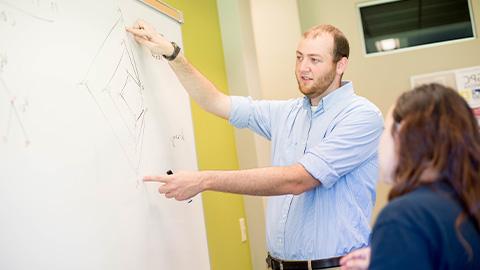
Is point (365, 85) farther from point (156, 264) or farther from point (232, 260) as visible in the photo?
point (156, 264)

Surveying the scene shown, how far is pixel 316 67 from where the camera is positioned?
77.1 inches

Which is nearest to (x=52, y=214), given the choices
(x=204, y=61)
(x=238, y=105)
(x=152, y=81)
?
(x=152, y=81)

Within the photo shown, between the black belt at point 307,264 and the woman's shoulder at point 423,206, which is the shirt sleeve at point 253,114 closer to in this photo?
the black belt at point 307,264

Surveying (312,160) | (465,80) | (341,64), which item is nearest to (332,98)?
(341,64)

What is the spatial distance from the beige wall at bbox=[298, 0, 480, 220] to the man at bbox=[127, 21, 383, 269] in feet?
4.47

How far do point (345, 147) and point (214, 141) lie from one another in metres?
0.95

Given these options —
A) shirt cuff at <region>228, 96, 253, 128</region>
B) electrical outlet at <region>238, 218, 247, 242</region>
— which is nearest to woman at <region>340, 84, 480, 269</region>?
shirt cuff at <region>228, 96, 253, 128</region>

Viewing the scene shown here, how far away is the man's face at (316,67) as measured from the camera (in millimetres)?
1940

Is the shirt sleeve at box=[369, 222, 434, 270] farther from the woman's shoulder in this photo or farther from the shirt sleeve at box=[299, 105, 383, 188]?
the shirt sleeve at box=[299, 105, 383, 188]

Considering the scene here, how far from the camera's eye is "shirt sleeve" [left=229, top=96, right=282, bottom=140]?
2.04 metres

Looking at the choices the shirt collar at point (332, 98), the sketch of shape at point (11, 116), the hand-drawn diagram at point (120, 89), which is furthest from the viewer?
the shirt collar at point (332, 98)

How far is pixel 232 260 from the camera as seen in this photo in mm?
2584

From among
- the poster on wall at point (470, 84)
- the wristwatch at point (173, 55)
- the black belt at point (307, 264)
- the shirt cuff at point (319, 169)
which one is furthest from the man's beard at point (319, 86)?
the poster on wall at point (470, 84)

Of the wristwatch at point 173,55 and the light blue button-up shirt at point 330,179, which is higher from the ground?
the wristwatch at point 173,55
